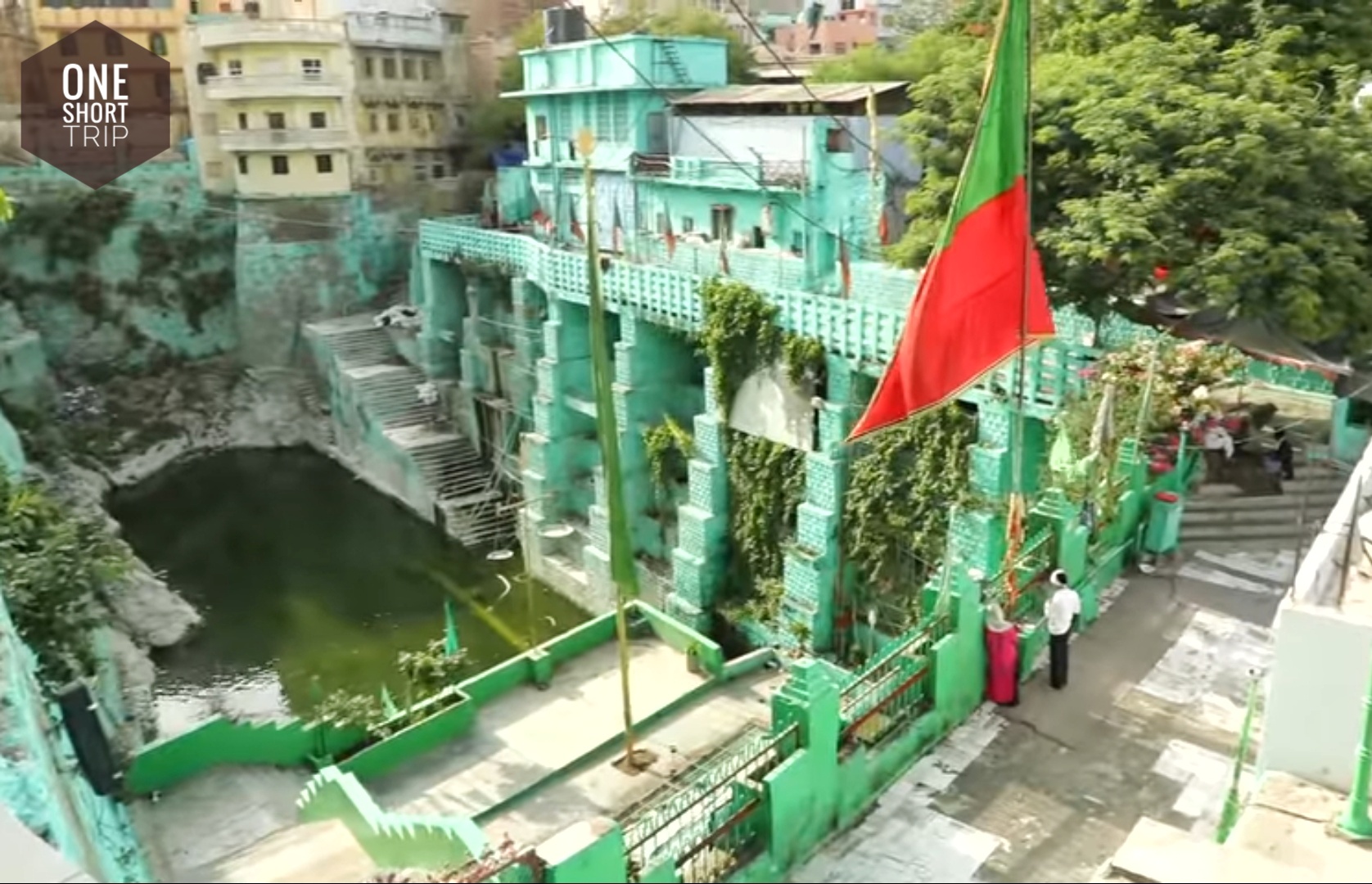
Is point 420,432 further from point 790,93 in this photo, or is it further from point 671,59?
point 790,93

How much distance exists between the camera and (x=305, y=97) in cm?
2920

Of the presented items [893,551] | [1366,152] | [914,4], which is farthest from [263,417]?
Answer: [1366,152]

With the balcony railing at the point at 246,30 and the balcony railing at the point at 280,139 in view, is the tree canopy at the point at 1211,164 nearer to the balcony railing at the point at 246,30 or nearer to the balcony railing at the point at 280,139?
the balcony railing at the point at 280,139

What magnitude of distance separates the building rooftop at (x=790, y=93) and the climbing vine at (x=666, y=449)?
21.9ft

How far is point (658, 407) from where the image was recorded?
2025 cm

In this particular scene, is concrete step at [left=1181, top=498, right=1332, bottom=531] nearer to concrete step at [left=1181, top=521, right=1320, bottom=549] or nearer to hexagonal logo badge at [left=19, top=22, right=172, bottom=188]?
concrete step at [left=1181, top=521, right=1320, bottom=549]

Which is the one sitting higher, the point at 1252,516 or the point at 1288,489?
the point at 1288,489

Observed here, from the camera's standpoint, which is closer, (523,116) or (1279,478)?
(1279,478)

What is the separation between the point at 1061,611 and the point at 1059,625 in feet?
0.38

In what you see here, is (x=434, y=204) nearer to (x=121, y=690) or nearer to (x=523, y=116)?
(x=523, y=116)

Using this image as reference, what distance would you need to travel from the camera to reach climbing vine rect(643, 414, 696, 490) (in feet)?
63.8

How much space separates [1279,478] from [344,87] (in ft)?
82.1

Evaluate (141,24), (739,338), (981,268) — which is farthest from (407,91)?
(981,268)

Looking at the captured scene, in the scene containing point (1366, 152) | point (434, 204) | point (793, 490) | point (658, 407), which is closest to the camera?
point (1366, 152)
